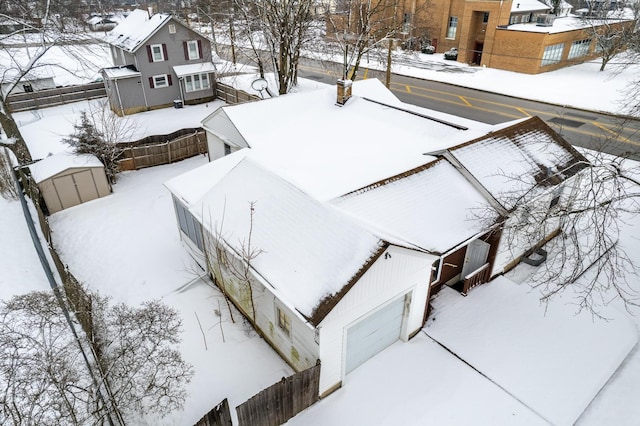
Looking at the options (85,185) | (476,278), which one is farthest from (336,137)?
(85,185)

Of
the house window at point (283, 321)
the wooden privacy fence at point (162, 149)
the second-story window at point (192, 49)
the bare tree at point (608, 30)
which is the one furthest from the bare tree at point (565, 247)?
the bare tree at point (608, 30)

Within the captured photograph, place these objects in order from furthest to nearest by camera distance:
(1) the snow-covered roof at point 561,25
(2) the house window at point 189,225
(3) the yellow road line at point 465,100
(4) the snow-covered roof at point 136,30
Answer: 1. (1) the snow-covered roof at point 561,25
2. (3) the yellow road line at point 465,100
3. (4) the snow-covered roof at point 136,30
4. (2) the house window at point 189,225

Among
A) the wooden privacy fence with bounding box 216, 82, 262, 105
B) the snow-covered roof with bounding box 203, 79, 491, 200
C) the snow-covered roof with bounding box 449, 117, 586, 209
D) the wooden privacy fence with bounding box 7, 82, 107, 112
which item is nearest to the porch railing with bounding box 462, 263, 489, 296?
the snow-covered roof with bounding box 449, 117, 586, 209

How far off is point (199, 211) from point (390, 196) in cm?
578

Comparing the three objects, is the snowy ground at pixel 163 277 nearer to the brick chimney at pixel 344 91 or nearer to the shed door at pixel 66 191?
the shed door at pixel 66 191

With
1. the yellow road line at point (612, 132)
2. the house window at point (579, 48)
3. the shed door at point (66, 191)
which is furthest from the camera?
the house window at point (579, 48)

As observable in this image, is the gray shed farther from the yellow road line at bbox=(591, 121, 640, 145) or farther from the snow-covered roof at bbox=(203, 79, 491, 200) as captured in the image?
the yellow road line at bbox=(591, 121, 640, 145)

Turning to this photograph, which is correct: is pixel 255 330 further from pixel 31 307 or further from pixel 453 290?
pixel 453 290

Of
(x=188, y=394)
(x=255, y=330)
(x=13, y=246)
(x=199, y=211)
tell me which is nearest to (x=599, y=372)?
(x=255, y=330)

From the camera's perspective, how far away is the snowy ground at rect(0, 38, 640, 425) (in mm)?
9578

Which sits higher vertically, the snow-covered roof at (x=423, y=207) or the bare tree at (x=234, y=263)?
the snow-covered roof at (x=423, y=207)

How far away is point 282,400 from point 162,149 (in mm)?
16258

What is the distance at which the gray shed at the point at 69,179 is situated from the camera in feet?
55.6

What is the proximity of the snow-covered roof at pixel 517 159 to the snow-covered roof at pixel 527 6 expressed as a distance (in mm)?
32728
